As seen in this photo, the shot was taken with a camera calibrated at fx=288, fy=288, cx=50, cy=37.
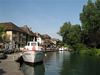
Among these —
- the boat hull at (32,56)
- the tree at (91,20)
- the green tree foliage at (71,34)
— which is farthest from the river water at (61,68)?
the green tree foliage at (71,34)

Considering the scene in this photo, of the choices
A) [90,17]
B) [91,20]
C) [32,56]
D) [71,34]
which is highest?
[90,17]

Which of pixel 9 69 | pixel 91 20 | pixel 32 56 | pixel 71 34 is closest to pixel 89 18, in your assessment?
pixel 91 20

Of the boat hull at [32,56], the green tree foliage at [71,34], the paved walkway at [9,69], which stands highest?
the green tree foliage at [71,34]

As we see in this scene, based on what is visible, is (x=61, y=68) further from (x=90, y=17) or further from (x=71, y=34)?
(x=71, y=34)

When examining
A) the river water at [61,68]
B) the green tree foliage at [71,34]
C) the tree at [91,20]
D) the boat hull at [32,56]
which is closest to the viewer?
the river water at [61,68]

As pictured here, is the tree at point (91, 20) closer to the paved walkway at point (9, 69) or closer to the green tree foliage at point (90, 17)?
the green tree foliage at point (90, 17)

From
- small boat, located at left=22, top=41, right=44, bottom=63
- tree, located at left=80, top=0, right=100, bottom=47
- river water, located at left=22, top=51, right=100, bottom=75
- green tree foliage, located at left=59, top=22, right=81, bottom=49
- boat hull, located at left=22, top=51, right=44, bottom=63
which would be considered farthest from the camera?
green tree foliage, located at left=59, top=22, right=81, bottom=49

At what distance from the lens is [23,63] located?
54.2 metres

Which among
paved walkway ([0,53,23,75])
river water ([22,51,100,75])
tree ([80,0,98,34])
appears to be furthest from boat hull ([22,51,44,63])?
tree ([80,0,98,34])

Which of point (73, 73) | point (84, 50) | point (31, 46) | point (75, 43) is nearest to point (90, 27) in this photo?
point (84, 50)

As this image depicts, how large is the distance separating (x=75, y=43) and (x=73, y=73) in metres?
87.1

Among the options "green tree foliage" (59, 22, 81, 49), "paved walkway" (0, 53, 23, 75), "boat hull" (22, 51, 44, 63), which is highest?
"green tree foliage" (59, 22, 81, 49)

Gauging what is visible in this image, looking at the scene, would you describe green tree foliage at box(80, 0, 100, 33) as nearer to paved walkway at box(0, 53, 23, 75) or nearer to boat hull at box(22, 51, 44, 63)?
boat hull at box(22, 51, 44, 63)

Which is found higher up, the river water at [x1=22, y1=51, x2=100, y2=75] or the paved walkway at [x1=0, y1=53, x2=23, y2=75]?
the paved walkway at [x1=0, y1=53, x2=23, y2=75]
